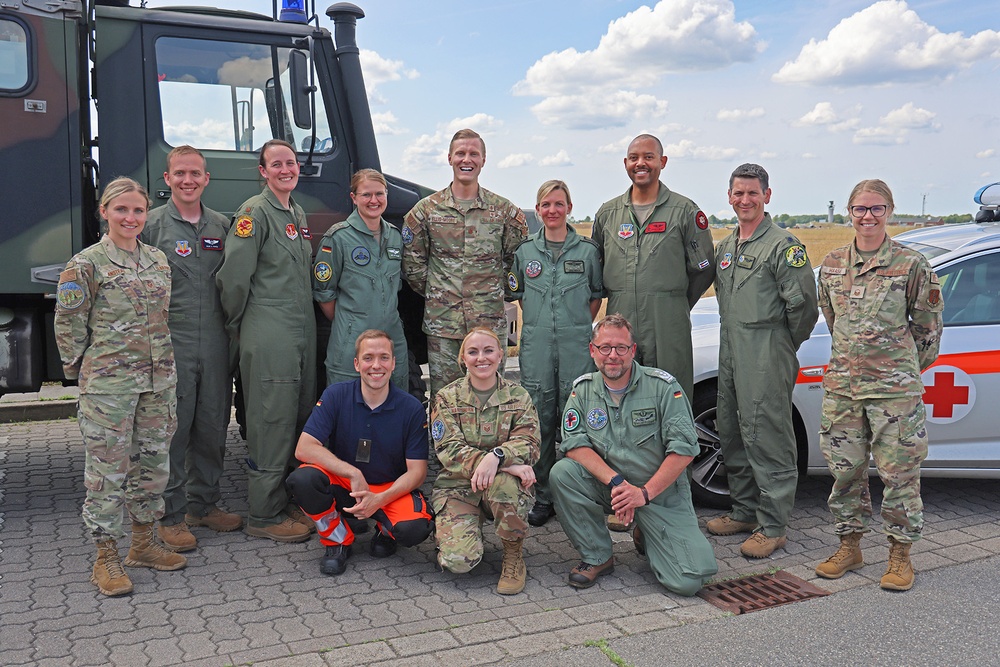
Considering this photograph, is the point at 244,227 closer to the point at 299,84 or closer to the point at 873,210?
the point at 299,84

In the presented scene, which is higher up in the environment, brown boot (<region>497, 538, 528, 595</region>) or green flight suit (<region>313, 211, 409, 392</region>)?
green flight suit (<region>313, 211, 409, 392</region>)

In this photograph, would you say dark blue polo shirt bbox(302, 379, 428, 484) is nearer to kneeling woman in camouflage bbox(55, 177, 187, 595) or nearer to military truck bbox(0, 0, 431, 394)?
kneeling woman in camouflage bbox(55, 177, 187, 595)

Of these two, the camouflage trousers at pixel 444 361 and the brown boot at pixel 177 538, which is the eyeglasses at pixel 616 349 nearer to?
the camouflage trousers at pixel 444 361

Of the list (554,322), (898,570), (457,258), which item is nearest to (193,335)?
(457,258)

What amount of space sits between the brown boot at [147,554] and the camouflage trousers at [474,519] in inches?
46.9

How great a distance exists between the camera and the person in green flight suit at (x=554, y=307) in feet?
14.4

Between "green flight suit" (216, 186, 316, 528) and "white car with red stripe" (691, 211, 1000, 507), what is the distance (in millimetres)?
2104

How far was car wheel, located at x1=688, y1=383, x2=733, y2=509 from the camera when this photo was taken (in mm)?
4668

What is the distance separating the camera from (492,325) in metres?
4.59

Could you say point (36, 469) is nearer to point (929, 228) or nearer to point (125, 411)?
point (125, 411)

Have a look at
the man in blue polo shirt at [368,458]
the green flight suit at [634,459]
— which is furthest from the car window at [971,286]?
the man in blue polo shirt at [368,458]

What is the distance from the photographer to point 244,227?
4141 mm

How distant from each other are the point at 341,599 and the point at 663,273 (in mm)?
2156

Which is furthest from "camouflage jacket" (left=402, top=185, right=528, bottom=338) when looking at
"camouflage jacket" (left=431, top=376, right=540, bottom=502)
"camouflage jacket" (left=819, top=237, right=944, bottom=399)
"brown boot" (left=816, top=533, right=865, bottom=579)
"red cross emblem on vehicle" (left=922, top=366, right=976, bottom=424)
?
"red cross emblem on vehicle" (left=922, top=366, right=976, bottom=424)
